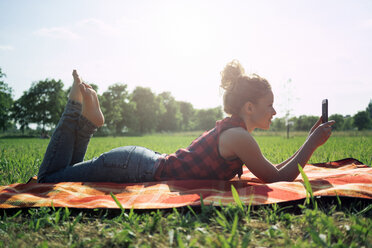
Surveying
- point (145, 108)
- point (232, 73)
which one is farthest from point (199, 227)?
point (145, 108)

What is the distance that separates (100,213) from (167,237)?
2.01ft

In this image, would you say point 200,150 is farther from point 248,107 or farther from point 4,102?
point 4,102

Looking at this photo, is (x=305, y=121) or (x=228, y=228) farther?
(x=305, y=121)

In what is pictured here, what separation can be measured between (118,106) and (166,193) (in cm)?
4233

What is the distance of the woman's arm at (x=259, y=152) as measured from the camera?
2.07 meters

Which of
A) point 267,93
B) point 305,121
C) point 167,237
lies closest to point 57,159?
point 167,237

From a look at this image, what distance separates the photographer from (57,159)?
8.11ft

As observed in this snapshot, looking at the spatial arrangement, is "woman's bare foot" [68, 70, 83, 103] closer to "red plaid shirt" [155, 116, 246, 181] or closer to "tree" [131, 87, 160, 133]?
"red plaid shirt" [155, 116, 246, 181]

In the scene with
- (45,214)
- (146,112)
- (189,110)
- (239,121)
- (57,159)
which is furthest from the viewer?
(189,110)

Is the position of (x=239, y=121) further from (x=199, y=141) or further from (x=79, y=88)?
(x=79, y=88)

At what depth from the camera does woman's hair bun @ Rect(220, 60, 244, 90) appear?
2.35 metres

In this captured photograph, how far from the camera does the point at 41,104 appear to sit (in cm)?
3991

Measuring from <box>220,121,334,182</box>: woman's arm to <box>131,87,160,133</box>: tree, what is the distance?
4639 cm

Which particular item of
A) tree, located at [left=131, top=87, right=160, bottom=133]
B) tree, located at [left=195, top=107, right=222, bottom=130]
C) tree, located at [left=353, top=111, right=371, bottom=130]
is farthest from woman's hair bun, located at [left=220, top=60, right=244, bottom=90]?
tree, located at [left=195, top=107, right=222, bottom=130]
